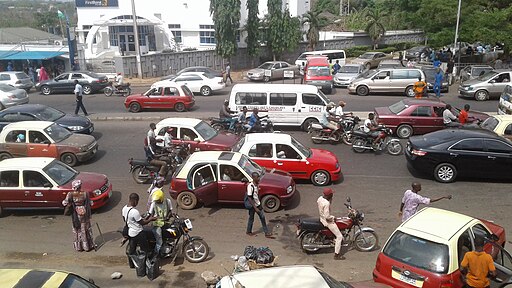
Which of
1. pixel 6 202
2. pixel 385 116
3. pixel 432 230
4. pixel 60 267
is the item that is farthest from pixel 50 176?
pixel 385 116

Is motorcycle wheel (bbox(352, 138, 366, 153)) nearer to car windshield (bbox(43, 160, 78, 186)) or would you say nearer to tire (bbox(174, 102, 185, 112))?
car windshield (bbox(43, 160, 78, 186))

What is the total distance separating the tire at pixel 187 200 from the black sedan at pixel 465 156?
6.42m

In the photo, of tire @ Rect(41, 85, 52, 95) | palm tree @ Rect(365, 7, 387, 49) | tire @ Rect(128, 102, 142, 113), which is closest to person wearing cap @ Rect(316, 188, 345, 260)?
tire @ Rect(128, 102, 142, 113)

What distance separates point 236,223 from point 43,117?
10.1m

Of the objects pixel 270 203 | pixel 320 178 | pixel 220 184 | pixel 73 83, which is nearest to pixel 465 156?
pixel 320 178

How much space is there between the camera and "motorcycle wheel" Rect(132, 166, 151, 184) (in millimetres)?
13430

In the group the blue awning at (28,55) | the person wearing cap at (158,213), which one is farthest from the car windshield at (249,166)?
the blue awning at (28,55)

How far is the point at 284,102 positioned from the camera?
1842 cm

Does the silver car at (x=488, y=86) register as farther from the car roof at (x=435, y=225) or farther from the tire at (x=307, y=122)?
the car roof at (x=435, y=225)

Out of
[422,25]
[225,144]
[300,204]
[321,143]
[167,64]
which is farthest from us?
[167,64]

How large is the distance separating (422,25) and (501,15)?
6288mm

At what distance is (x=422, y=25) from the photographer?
34094 mm

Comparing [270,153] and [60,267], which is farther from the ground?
[270,153]

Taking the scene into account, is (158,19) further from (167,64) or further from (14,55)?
(14,55)
